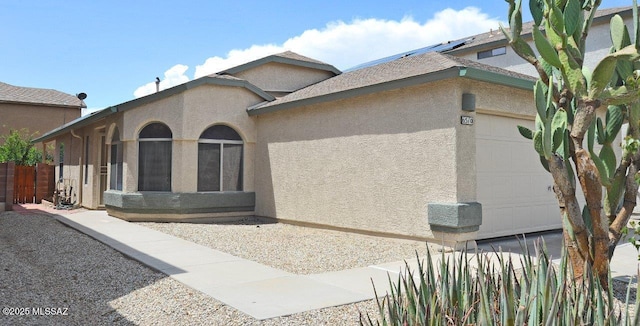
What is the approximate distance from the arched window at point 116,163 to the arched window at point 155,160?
115cm

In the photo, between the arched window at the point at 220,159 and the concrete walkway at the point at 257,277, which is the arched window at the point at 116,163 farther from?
the concrete walkway at the point at 257,277

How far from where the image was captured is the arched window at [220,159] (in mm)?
13039

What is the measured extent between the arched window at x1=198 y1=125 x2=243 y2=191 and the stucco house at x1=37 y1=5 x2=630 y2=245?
0.03 metres

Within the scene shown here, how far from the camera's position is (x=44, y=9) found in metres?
12.6

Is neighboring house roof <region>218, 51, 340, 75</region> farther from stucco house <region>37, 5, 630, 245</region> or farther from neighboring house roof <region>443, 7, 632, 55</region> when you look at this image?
neighboring house roof <region>443, 7, 632, 55</region>

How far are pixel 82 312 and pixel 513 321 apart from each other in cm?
471

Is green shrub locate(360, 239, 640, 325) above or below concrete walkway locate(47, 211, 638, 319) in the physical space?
above

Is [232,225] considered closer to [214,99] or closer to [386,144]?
[214,99]

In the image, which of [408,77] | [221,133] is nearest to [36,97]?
[221,133]

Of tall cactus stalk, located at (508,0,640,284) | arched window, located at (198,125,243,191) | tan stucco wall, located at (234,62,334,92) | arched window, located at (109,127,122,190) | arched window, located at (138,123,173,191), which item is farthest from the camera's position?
tan stucco wall, located at (234,62,334,92)

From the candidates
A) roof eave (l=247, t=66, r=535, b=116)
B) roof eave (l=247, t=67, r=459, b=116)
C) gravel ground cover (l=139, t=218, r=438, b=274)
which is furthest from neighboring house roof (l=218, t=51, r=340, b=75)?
gravel ground cover (l=139, t=218, r=438, b=274)

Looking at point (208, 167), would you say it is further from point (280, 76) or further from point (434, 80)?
point (434, 80)

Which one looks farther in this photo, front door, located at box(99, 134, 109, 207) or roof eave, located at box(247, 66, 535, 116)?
front door, located at box(99, 134, 109, 207)

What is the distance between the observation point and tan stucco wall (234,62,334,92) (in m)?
16.4
